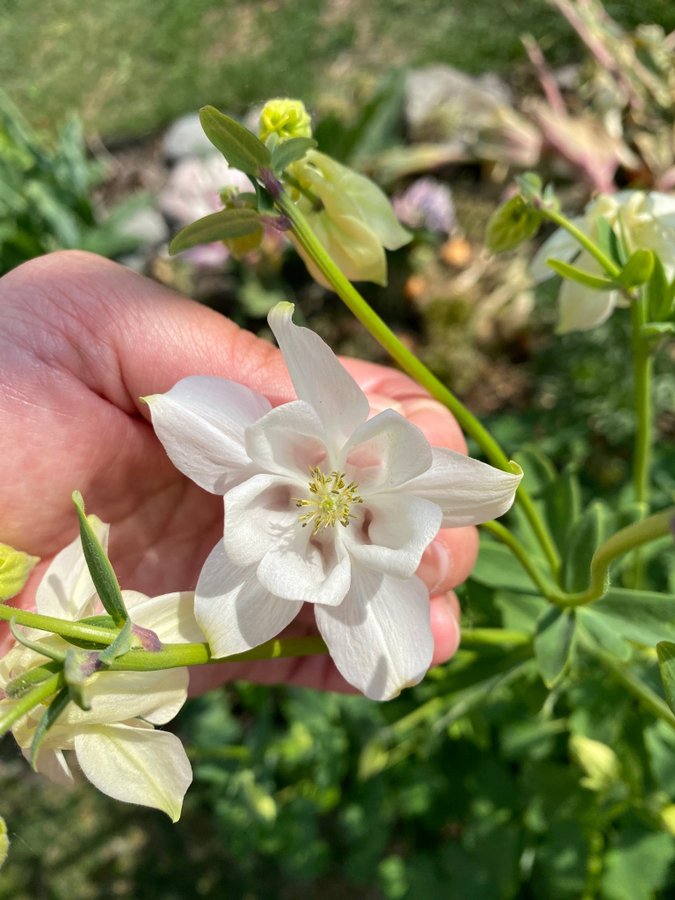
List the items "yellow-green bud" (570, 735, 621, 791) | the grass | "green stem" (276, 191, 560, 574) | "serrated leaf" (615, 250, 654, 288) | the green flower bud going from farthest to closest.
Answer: the grass
"yellow-green bud" (570, 735, 621, 791)
the green flower bud
"serrated leaf" (615, 250, 654, 288)
"green stem" (276, 191, 560, 574)

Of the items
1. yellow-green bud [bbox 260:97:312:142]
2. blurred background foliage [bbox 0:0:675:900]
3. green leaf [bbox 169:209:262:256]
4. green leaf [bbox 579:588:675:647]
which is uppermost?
yellow-green bud [bbox 260:97:312:142]

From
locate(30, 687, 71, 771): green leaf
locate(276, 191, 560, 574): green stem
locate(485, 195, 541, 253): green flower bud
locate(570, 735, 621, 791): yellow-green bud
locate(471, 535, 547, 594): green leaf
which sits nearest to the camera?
locate(30, 687, 71, 771): green leaf

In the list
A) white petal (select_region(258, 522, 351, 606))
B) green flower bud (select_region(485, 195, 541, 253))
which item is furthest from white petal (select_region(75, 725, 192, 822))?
green flower bud (select_region(485, 195, 541, 253))

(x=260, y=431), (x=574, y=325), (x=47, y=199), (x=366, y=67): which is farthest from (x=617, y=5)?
(x=260, y=431)

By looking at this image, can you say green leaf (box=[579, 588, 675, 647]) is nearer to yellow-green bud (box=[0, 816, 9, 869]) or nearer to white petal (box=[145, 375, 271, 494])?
white petal (box=[145, 375, 271, 494])

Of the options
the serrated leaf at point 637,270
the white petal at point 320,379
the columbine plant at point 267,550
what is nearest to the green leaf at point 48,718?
the columbine plant at point 267,550

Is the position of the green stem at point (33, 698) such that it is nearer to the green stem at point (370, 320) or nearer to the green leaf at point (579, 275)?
the green stem at point (370, 320)

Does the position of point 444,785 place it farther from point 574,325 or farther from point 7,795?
point 7,795
